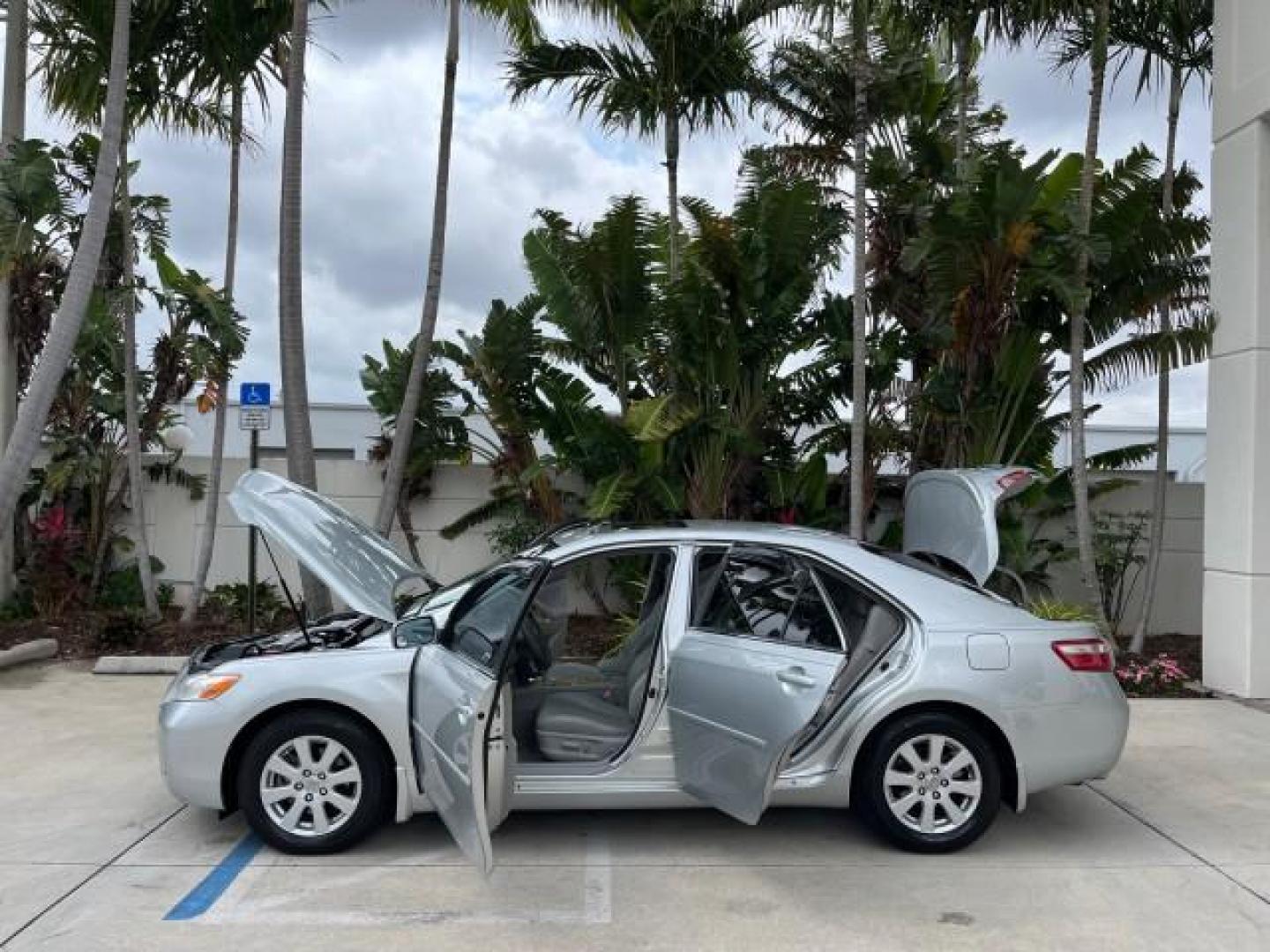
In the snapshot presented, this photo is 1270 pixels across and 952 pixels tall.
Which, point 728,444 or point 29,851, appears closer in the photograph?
point 29,851

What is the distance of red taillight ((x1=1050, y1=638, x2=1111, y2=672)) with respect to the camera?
17.5 feet

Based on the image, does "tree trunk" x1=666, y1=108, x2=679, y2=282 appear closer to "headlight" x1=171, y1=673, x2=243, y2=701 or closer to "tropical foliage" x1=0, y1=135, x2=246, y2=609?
"tropical foliage" x1=0, y1=135, x2=246, y2=609

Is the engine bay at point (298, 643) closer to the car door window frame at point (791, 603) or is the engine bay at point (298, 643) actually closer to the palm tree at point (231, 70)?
the car door window frame at point (791, 603)

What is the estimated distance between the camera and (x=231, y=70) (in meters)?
11.3

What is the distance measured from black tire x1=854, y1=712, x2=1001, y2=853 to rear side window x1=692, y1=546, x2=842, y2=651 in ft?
1.71

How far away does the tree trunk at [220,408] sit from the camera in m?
11.8

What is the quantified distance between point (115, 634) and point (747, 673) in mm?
8264

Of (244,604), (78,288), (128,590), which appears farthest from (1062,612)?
(128,590)

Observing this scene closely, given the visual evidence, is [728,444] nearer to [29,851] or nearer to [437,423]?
[437,423]

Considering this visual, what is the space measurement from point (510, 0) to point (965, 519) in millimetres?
8472

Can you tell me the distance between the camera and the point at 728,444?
11.9m

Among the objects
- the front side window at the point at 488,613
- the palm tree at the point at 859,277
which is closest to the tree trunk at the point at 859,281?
the palm tree at the point at 859,277

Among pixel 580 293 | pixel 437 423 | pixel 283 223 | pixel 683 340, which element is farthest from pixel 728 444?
pixel 283 223

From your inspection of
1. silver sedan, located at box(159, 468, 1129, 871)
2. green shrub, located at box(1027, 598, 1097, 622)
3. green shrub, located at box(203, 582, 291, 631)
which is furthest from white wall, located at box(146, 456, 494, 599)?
silver sedan, located at box(159, 468, 1129, 871)
